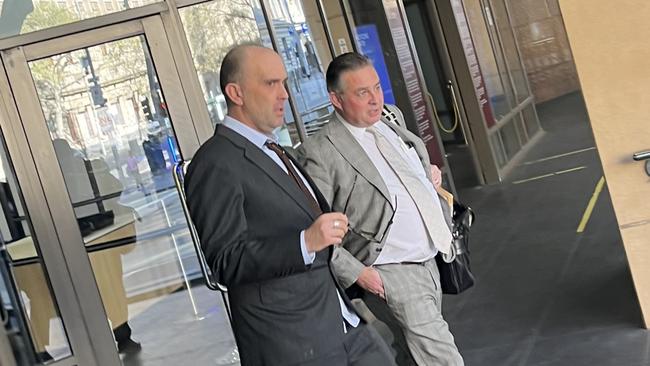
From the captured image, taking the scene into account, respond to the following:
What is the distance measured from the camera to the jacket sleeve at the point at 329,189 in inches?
135

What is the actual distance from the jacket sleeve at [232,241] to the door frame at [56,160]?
2883mm

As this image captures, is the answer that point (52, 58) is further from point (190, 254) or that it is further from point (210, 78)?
point (190, 254)

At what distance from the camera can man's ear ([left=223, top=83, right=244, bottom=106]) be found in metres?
A: 2.79

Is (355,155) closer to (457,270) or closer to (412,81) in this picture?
(457,270)

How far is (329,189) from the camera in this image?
354 cm

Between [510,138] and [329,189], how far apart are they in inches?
367

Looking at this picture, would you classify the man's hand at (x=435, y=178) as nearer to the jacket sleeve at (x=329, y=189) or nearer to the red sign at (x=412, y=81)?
the jacket sleeve at (x=329, y=189)

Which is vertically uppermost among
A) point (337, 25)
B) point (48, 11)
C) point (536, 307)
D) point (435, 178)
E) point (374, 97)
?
point (48, 11)

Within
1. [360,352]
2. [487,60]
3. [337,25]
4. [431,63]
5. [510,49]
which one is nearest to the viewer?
[360,352]

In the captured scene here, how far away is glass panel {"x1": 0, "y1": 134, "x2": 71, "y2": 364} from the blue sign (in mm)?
4361

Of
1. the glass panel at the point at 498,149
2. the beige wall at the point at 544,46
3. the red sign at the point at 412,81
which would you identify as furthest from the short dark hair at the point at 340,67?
the beige wall at the point at 544,46

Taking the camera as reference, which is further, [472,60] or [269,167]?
[472,60]

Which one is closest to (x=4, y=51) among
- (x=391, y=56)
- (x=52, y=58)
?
(x=52, y=58)

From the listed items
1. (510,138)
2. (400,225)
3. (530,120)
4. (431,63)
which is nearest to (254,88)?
(400,225)
